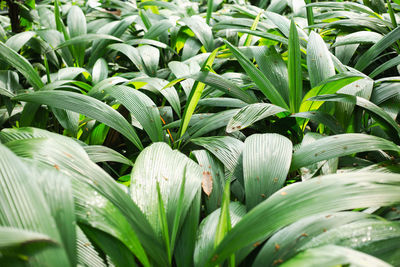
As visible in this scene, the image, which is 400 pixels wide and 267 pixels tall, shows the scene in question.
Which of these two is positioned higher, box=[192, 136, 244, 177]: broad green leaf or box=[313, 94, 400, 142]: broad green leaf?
box=[313, 94, 400, 142]: broad green leaf

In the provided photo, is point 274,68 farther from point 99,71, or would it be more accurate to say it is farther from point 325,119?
point 99,71

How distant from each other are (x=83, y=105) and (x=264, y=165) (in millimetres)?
432

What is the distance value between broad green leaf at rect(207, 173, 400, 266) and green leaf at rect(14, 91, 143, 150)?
43cm

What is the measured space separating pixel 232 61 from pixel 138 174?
0.74m

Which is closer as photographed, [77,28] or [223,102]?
[223,102]

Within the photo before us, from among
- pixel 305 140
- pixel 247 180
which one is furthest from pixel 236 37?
pixel 247 180

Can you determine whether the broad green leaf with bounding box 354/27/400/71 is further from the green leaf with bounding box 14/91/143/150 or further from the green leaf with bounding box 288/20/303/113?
the green leaf with bounding box 14/91/143/150

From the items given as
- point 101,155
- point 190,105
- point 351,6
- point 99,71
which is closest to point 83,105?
point 101,155

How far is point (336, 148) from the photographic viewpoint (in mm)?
675

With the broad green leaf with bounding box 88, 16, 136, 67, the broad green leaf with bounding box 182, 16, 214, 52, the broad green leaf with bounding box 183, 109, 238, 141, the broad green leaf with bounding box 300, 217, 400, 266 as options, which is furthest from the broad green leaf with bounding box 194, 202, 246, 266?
the broad green leaf with bounding box 88, 16, 136, 67

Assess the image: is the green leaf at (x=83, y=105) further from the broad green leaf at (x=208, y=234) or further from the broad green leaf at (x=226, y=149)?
the broad green leaf at (x=208, y=234)

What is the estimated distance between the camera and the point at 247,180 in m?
0.64

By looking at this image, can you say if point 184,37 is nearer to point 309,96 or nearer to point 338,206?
point 309,96

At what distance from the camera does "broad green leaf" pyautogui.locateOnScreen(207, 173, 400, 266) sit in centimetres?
48
